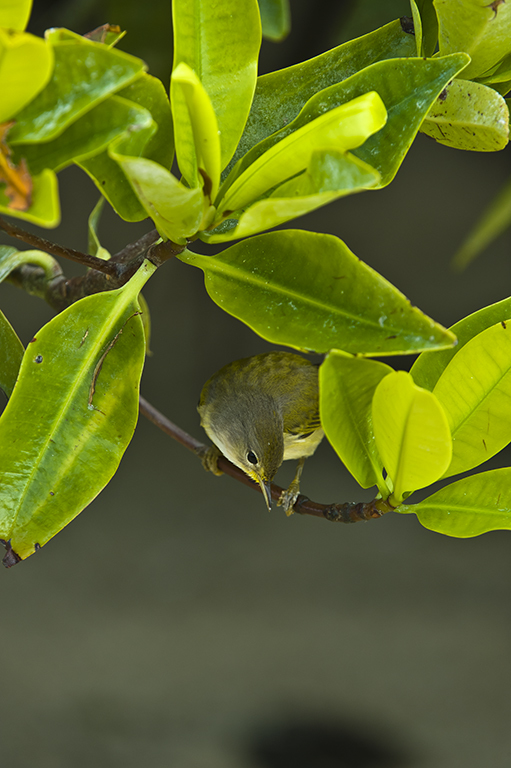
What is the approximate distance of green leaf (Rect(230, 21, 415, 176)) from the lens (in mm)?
436

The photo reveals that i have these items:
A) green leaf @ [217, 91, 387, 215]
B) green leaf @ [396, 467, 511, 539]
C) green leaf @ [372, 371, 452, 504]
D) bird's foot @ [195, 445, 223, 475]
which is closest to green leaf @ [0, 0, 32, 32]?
green leaf @ [217, 91, 387, 215]

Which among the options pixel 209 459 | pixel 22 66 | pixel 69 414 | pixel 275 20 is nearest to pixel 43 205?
pixel 22 66

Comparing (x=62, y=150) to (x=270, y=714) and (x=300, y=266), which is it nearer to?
(x=300, y=266)

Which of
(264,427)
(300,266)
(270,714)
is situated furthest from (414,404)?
(270,714)

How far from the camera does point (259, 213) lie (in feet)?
0.93

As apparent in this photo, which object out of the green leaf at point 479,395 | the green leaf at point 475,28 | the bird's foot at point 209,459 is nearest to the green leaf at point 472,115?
the green leaf at point 475,28

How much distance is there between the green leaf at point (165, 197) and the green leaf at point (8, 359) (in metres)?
0.16

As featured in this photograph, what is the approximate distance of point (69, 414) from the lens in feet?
1.25

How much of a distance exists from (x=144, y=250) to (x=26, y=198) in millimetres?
178

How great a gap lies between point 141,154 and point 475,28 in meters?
0.23

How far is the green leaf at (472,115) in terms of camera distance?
1.29ft

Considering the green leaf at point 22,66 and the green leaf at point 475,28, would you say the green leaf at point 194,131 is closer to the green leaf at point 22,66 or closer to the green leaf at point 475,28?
the green leaf at point 22,66

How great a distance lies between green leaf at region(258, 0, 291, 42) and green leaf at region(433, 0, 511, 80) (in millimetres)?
230

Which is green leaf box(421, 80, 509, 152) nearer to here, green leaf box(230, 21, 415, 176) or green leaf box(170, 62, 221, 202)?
green leaf box(230, 21, 415, 176)
